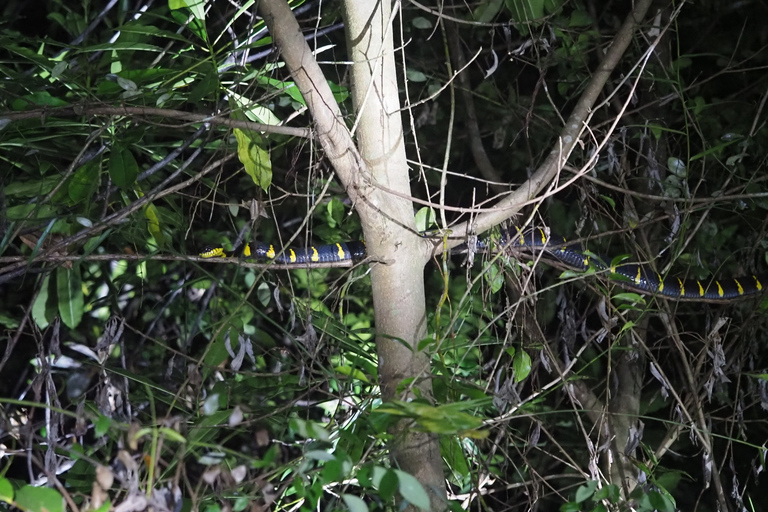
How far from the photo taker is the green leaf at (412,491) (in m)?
0.67

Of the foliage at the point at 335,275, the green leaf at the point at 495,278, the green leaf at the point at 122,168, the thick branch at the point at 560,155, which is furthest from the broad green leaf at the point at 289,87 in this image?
the green leaf at the point at 495,278

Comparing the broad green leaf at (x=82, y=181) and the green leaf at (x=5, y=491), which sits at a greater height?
the broad green leaf at (x=82, y=181)

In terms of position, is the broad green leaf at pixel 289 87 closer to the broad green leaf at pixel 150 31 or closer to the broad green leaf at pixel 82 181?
the broad green leaf at pixel 150 31

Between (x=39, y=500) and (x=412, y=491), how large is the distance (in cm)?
39

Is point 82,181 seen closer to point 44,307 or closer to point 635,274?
point 44,307

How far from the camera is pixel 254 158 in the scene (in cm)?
113

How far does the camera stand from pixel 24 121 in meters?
1.24

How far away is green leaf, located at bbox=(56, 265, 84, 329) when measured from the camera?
58.9 inches

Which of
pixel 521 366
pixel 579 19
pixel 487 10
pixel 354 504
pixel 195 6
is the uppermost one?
pixel 195 6

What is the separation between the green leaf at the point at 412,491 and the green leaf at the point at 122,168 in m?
0.72

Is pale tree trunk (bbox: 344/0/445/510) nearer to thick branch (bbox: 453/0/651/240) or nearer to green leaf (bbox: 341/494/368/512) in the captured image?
thick branch (bbox: 453/0/651/240)

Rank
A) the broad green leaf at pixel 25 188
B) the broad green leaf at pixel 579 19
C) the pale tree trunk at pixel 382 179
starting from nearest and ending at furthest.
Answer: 1. the pale tree trunk at pixel 382 179
2. the broad green leaf at pixel 25 188
3. the broad green leaf at pixel 579 19

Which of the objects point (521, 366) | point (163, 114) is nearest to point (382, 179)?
point (163, 114)

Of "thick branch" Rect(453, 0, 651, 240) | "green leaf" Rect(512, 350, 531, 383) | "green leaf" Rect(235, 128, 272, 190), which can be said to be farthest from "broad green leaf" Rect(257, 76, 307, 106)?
"green leaf" Rect(512, 350, 531, 383)
